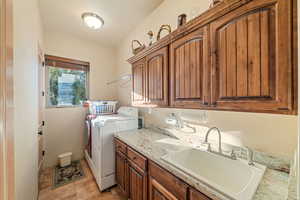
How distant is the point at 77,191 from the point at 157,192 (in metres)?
1.51

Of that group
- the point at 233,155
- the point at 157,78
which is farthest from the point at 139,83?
the point at 233,155

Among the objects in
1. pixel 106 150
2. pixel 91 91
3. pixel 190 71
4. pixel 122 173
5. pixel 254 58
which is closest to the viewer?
pixel 254 58

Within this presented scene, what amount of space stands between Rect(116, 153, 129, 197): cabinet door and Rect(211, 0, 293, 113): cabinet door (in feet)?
4.50

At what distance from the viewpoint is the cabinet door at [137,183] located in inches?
52.8

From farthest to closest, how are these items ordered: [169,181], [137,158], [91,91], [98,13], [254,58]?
[91,91]
[98,13]
[137,158]
[169,181]
[254,58]

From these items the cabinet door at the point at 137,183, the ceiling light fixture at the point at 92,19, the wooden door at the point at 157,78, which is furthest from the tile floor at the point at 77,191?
the ceiling light fixture at the point at 92,19

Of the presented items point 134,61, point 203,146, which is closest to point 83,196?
point 203,146

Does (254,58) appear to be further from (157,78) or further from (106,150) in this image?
(106,150)

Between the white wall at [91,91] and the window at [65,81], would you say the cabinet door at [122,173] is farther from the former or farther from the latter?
the window at [65,81]

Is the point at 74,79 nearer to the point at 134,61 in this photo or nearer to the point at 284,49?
the point at 134,61

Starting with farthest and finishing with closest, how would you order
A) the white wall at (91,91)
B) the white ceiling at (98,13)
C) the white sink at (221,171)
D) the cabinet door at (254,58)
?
the white wall at (91,91), the white ceiling at (98,13), the white sink at (221,171), the cabinet door at (254,58)

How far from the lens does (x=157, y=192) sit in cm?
117

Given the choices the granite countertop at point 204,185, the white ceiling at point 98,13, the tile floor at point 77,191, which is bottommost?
the tile floor at point 77,191

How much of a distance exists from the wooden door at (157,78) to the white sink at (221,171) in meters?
0.56
